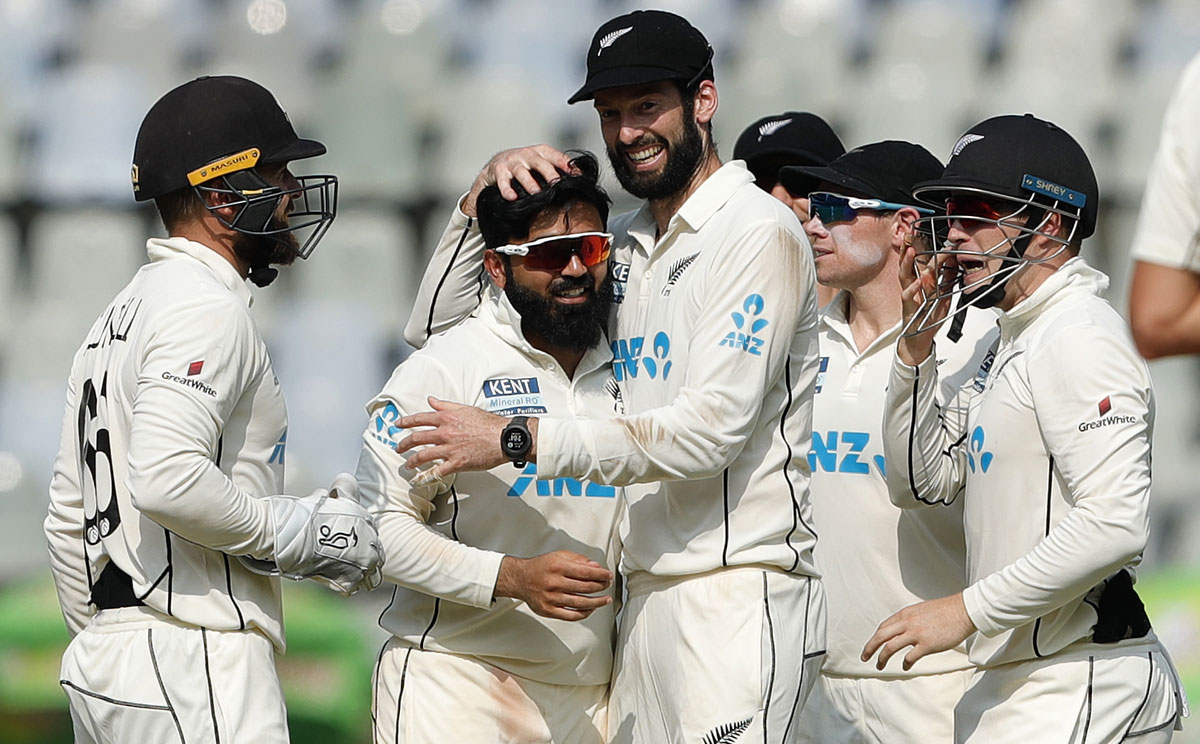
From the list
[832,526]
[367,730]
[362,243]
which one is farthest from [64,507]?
[362,243]

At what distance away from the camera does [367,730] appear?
17.3ft

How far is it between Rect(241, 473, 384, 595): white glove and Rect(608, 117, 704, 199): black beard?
951 mm

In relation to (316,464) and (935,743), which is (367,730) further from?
(935,743)

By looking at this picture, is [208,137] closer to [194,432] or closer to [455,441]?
[194,432]

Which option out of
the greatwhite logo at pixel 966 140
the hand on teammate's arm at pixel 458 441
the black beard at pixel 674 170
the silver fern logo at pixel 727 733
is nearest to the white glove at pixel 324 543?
the hand on teammate's arm at pixel 458 441

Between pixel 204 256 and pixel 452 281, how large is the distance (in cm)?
81

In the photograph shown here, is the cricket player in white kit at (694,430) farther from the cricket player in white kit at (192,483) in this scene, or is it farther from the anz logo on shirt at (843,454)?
the anz logo on shirt at (843,454)

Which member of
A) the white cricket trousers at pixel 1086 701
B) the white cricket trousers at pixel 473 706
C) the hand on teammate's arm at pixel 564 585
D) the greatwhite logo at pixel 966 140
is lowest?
the white cricket trousers at pixel 473 706

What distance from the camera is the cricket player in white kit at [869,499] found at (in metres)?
3.59

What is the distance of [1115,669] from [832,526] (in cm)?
97

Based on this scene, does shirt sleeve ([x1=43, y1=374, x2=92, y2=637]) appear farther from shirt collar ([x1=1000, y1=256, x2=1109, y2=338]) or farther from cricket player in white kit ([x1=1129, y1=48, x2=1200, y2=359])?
cricket player in white kit ([x1=1129, y1=48, x2=1200, y2=359])

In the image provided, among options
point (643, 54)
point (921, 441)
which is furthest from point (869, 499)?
point (643, 54)

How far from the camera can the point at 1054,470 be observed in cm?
285

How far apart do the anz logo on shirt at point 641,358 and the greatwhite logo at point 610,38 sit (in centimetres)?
64
